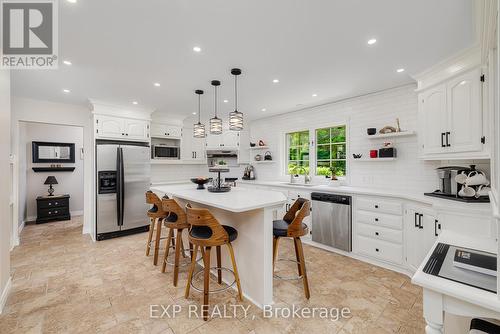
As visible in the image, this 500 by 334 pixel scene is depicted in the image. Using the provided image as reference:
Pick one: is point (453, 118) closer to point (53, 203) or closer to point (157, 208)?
point (157, 208)

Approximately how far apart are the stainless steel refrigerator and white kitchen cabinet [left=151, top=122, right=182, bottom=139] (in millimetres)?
645

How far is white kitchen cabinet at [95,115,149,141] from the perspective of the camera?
426cm

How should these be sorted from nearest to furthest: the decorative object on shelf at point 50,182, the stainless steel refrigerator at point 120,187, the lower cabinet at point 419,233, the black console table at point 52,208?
the lower cabinet at point 419,233 < the stainless steel refrigerator at point 120,187 < the black console table at point 52,208 < the decorative object on shelf at point 50,182

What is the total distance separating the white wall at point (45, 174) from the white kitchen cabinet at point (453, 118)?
24.2ft

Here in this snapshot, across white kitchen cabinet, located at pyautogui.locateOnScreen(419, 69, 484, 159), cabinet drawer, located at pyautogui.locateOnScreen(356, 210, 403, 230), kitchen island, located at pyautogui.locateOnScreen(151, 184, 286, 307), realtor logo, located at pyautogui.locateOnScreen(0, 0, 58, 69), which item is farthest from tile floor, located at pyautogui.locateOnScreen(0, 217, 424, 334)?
realtor logo, located at pyautogui.locateOnScreen(0, 0, 58, 69)

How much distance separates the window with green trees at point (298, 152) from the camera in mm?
4922

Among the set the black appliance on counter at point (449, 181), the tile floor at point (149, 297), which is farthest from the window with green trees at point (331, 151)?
the tile floor at point (149, 297)

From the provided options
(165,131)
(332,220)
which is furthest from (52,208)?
(332,220)

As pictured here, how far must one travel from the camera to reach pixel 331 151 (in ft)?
14.6

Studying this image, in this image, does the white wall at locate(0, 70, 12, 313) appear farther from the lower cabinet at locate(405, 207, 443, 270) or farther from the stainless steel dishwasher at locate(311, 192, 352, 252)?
the lower cabinet at locate(405, 207, 443, 270)

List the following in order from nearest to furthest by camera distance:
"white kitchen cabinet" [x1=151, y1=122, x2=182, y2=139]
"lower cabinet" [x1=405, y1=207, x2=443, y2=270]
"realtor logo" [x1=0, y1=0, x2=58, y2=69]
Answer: "realtor logo" [x1=0, y1=0, x2=58, y2=69]
"lower cabinet" [x1=405, y1=207, x2=443, y2=270]
"white kitchen cabinet" [x1=151, y1=122, x2=182, y2=139]

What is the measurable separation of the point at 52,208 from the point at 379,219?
7024 millimetres

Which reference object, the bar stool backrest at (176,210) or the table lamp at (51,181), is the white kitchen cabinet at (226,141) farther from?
the table lamp at (51,181)

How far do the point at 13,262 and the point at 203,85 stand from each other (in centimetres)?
370
